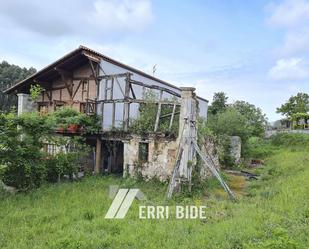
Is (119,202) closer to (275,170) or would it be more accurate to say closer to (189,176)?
(189,176)

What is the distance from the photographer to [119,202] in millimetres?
8703

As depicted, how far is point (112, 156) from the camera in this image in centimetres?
1455

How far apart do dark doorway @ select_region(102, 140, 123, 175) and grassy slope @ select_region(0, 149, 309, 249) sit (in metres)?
4.24

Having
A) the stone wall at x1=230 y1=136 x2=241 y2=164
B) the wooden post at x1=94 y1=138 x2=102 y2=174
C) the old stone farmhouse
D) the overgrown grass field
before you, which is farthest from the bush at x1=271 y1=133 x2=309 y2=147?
the wooden post at x1=94 y1=138 x2=102 y2=174

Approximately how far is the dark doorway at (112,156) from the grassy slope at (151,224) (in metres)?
4.24

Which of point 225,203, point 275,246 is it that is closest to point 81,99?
point 225,203

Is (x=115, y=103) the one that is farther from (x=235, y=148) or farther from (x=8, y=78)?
(x=8, y=78)

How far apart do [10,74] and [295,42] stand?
1434 inches

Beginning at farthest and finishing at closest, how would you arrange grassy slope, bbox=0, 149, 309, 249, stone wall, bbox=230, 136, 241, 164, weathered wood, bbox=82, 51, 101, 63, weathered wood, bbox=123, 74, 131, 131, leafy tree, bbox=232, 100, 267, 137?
1. leafy tree, bbox=232, 100, 267, 137
2. stone wall, bbox=230, 136, 241, 164
3. weathered wood, bbox=82, 51, 101, 63
4. weathered wood, bbox=123, 74, 131, 131
5. grassy slope, bbox=0, 149, 309, 249

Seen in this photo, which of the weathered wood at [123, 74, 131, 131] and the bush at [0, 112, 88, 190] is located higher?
the weathered wood at [123, 74, 131, 131]

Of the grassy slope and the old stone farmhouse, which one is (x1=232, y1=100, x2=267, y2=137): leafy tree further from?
the grassy slope

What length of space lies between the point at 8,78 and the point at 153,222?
39401 mm

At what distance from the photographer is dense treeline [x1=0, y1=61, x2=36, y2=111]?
128ft

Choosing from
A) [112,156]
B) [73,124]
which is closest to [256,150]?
[112,156]
